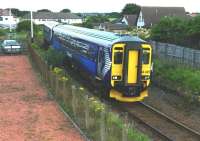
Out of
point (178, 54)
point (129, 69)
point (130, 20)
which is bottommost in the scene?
point (178, 54)

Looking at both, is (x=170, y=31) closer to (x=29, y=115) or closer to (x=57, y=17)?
(x=29, y=115)

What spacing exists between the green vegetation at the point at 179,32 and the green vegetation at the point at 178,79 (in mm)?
5319

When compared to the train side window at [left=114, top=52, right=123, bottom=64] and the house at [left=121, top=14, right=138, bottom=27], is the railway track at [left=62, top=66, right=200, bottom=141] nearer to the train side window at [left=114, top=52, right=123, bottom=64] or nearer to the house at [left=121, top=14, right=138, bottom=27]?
the train side window at [left=114, top=52, right=123, bottom=64]

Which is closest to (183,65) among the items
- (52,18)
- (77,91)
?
(77,91)

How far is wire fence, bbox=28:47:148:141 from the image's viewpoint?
11953mm

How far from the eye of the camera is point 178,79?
23078 mm

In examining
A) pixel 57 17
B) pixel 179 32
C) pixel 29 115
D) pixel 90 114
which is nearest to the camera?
pixel 90 114

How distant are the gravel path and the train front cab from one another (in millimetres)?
2726

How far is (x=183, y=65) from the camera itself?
27.1 meters

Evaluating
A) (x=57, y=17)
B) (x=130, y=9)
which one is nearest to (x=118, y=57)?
(x=130, y=9)

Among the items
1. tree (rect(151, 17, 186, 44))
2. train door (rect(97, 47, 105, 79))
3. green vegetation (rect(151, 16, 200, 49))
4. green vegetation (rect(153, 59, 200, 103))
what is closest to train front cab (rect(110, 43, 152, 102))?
train door (rect(97, 47, 105, 79))

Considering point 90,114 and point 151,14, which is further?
point 151,14

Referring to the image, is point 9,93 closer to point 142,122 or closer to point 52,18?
point 142,122

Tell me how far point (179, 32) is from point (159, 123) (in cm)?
1786
